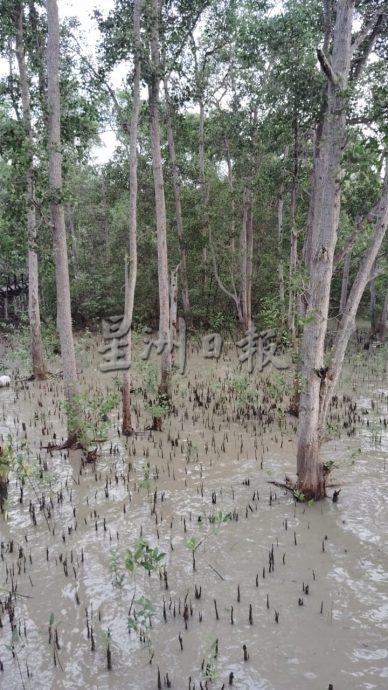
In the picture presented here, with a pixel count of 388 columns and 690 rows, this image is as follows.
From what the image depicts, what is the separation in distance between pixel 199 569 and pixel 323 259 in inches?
139

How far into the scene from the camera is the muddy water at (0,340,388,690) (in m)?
3.80

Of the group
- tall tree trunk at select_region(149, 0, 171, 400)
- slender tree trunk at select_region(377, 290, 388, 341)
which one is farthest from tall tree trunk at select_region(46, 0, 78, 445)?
slender tree trunk at select_region(377, 290, 388, 341)

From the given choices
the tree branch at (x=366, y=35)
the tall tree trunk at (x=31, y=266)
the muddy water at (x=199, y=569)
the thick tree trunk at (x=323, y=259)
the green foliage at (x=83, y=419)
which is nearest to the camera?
the muddy water at (x=199, y=569)

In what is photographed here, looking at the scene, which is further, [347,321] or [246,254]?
[246,254]

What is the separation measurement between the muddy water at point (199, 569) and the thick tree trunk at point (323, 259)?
58 centimetres

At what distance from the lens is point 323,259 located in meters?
5.72

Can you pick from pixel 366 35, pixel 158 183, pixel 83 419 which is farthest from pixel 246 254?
pixel 366 35

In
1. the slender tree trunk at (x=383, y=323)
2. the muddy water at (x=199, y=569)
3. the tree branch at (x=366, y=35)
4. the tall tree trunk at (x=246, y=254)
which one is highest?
the tree branch at (x=366, y=35)

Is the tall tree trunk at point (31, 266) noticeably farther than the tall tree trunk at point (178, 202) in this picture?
No

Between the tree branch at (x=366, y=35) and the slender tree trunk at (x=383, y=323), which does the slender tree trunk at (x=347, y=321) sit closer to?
the tree branch at (x=366, y=35)

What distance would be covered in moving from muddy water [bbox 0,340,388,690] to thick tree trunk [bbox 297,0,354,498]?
22.8 inches

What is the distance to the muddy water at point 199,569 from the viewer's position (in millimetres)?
3801
